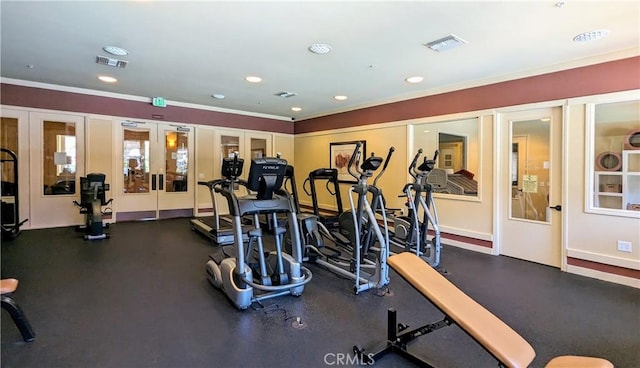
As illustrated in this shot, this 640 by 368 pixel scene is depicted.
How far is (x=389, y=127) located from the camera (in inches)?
265

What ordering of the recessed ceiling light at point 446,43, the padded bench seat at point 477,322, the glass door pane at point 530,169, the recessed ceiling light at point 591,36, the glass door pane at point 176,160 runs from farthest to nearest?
the glass door pane at point 176,160, the glass door pane at point 530,169, the recessed ceiling light at point 446,43, the recessed ceiling light at point 591,36, the padded bench seat at point 477,322

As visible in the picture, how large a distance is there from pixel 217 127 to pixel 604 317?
784 cm

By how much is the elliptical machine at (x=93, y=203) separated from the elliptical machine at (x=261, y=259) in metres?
3.32

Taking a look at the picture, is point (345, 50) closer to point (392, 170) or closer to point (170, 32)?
point (170, 32)

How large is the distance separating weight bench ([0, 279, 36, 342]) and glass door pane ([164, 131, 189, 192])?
5.47m

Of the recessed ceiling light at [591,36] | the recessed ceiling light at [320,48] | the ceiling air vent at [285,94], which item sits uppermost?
the ceiling air vent at [285,94]

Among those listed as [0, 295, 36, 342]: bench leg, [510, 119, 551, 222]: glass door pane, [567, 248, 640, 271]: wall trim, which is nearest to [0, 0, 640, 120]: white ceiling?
[510, 119, 551, 222]: glass door pane

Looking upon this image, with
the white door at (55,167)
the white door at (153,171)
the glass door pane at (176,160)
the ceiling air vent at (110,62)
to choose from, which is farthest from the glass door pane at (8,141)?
the ceiling air vent at (110,62)

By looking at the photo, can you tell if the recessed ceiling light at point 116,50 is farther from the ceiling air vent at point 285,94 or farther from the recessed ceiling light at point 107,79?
the ceiling air vent at point 285,94

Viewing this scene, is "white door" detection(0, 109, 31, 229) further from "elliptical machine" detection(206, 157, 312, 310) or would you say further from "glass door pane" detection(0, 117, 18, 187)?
"elliptical machine" detection(206, 157, 312, 310)

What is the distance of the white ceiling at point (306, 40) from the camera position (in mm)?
3002

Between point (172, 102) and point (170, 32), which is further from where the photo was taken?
point (172, 102)

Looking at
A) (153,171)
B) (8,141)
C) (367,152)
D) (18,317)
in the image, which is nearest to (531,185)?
(367,152)

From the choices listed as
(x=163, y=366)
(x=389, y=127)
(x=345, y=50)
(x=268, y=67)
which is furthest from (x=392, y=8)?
(x=389, y=127)
